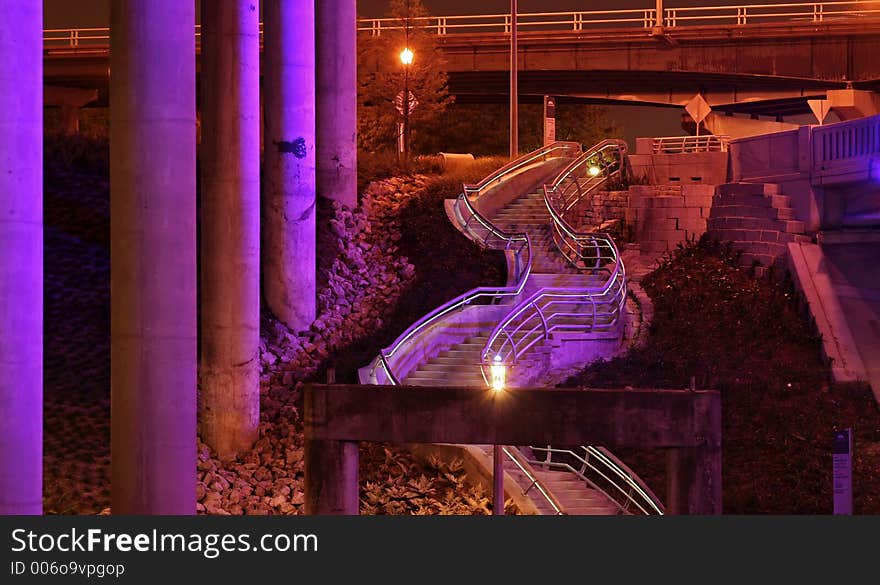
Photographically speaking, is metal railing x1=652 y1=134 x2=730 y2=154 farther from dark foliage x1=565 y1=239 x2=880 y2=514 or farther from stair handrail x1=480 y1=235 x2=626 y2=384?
stair handrail x1=480 y1=235 x2=626 y2=384

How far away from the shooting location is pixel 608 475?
21891 millimetres

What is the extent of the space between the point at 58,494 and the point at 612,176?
61.4ft

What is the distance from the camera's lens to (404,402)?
1652 centimetres

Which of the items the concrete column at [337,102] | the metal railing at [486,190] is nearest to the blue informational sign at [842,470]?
the metal railing at [486,190]

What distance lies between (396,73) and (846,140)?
22.7 meters

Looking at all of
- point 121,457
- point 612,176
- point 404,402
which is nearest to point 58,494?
point 121,457

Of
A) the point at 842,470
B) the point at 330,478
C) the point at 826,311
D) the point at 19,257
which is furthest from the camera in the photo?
the point at 826,311

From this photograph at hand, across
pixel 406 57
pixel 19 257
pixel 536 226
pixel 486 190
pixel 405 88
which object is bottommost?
pixel 19 257

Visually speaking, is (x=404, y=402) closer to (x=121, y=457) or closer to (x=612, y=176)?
(x=121, y=457)

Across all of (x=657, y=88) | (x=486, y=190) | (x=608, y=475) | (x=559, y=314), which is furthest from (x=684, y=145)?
(x=657, y=88)

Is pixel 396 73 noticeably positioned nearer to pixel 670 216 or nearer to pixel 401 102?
pixel 401 102

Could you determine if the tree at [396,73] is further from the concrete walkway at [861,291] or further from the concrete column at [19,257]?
the concrete column at [19,257]

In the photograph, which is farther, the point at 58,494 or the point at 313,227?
the point at 313,227

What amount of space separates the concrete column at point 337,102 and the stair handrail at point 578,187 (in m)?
4.39
